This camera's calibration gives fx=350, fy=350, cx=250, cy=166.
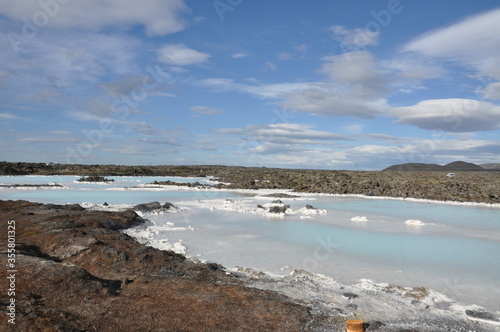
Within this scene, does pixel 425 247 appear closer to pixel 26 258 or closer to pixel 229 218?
pixel 229 218

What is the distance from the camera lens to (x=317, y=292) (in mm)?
9711

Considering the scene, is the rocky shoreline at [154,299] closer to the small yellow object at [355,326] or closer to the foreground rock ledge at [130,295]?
the foreground rock ledge at [130,295]

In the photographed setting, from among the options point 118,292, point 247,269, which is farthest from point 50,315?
point 247,269

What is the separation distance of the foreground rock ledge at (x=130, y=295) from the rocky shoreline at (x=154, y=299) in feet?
0.07

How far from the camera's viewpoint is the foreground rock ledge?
7.30 m

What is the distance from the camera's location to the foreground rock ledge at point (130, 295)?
7.30m

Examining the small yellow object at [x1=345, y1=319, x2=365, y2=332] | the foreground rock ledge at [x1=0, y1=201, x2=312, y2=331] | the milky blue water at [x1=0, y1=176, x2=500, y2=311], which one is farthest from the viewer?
the milky blue water at [x1=0, y1=176, x2=500, y2=311]

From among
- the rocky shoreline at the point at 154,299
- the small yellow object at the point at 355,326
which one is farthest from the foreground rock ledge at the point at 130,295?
the small yellow object at the point at 355,326

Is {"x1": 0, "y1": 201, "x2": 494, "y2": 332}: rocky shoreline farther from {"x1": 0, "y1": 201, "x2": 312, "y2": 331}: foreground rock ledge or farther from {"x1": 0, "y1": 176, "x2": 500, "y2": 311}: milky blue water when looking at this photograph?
{"x1": 0, "y1": 176, "x2": 500, "y2": 311}: milky blue water

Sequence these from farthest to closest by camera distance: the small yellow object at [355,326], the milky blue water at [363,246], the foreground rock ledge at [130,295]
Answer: the milky blue water at [363,246], the foreground rock ledge at [130,295], the small yellow object at [355,326]

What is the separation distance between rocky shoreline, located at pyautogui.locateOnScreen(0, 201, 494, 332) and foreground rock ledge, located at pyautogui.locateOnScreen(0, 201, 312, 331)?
0.02 meters

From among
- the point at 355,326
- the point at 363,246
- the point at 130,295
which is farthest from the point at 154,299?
the point at 363,246

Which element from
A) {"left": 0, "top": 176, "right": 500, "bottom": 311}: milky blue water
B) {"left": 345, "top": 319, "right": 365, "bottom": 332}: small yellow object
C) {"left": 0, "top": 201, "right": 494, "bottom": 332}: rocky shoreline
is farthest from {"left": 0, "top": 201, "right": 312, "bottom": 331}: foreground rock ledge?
{"left": 0, "top": 176, "right": 500, "bottom": 311}: milky blue water

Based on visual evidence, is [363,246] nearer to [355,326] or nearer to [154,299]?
[355,326]
